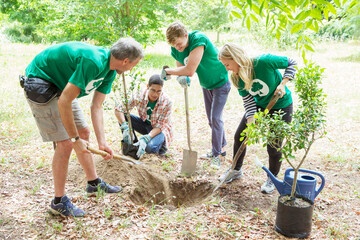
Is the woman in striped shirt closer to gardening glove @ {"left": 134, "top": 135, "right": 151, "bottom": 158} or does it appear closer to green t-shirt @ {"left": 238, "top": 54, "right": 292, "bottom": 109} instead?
green t-shirt @ {"left": 238, "top": 54, "right": 292, "bottom": 109}

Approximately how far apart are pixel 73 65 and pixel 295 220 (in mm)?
2149

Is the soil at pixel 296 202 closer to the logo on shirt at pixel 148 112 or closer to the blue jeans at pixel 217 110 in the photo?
the blue jeans at pixel 217 110

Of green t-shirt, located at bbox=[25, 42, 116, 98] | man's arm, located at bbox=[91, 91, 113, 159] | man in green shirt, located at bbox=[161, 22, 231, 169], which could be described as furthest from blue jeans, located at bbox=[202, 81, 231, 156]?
green t-shirt, located at bbox=[25, 42, 116, 98]

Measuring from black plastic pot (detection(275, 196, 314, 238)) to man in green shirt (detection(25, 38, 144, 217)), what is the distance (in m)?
1.57

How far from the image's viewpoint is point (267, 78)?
2.92 m

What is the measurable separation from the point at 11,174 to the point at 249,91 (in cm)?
286

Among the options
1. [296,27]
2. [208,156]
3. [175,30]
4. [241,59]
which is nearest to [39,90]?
[175,30]

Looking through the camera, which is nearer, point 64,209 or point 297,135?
point 297,135

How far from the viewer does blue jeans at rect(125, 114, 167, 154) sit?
415 cm

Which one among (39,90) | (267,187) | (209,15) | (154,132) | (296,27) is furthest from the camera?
(209,15)

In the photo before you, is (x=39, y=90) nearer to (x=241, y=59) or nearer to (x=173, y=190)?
(x=241, y=59)

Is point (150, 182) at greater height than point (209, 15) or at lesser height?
lesser

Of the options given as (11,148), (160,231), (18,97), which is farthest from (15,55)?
(160,231)

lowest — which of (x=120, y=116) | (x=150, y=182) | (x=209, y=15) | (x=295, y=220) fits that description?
(x=150, y=182)
